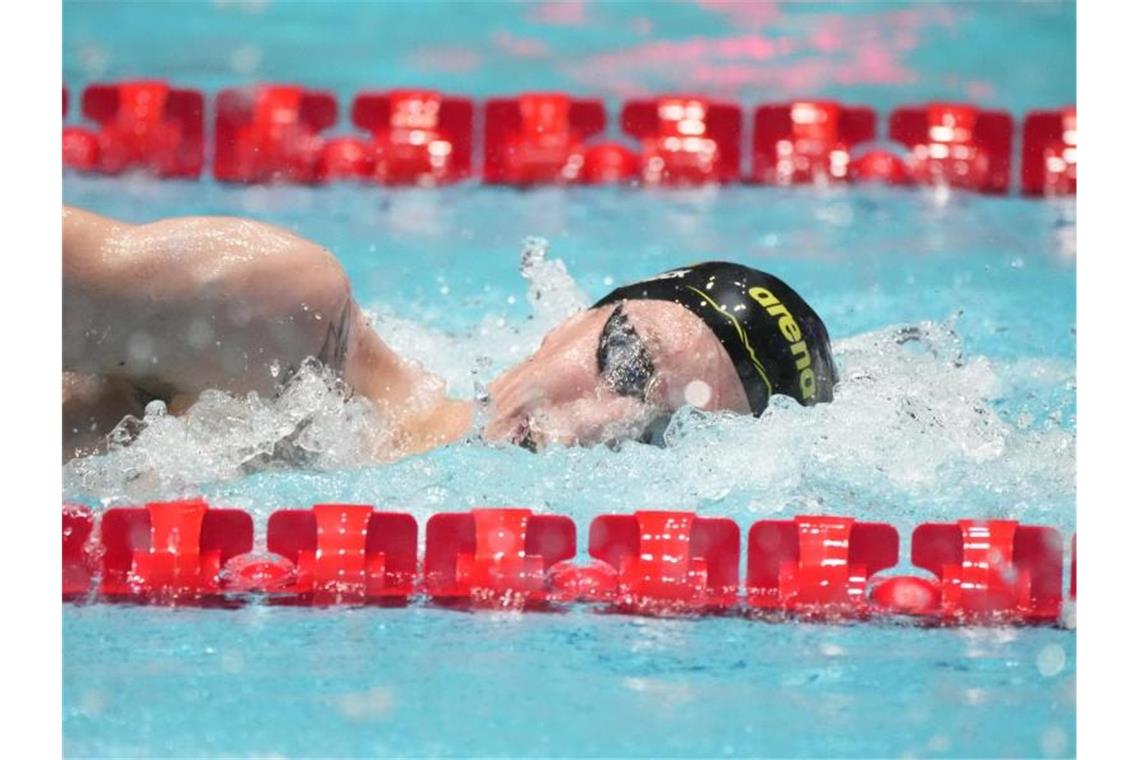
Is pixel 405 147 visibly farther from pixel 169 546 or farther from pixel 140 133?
pixel 169 546

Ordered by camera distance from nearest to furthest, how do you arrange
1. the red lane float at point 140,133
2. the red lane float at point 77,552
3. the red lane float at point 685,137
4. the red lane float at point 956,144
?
the red lane float at point 77,552 < the red lane float at point 956,144 < the red lane float at point 140,133 < the red lane float at point 685,137

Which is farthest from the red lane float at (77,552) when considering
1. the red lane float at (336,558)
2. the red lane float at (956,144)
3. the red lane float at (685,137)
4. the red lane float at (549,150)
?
the red lane float at (956,144)

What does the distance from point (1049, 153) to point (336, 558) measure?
71.2 inches

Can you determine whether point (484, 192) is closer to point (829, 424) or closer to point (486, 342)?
point (486, 342)

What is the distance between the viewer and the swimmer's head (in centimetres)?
283

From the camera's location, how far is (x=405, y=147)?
13.1 feet

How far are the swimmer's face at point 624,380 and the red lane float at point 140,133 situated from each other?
1.27 metres

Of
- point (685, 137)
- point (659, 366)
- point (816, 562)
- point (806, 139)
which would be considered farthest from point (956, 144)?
point (816, 562)

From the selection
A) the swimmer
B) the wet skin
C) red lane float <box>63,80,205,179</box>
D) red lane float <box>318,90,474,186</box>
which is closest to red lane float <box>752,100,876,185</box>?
red lane float <box>318,90,474,186</box>

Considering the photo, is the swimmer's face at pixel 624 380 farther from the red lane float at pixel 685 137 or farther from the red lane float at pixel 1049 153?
the red lane float at pixel 685 137

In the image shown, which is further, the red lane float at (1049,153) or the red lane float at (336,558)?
the red lane float at (1049,153)

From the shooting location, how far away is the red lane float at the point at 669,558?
271 cm

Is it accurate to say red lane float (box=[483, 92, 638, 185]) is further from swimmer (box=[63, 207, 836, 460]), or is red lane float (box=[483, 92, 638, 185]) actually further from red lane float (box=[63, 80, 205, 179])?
swimmer (box=[63, 207, 836, 460])

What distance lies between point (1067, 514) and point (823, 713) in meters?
0.68
